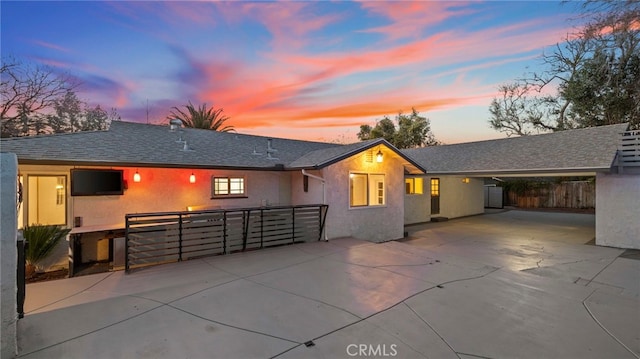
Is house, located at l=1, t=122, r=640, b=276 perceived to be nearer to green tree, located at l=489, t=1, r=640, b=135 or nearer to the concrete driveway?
the concrete driveway

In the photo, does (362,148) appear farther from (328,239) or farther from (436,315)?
(436,315)

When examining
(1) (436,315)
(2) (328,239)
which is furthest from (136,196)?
(1) (436,315)

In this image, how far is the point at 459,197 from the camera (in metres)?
16.3

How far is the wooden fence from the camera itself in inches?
722

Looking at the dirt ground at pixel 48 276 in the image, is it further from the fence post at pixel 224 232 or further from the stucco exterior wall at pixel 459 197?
the stucco exterior wall at pixel 459 197

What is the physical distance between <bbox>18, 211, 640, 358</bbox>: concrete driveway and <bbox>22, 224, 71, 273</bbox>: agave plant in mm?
1773

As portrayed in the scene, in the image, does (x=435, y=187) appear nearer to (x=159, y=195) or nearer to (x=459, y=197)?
(x=459, y=197)

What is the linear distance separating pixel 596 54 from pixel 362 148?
18525 millimetres

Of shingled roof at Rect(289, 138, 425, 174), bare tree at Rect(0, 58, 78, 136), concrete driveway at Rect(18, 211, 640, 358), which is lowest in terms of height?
concrete driveway at Rect(18, 211, 640, 358)

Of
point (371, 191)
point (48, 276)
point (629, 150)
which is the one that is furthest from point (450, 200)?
point (48, 276)

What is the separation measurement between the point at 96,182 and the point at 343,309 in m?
7.01

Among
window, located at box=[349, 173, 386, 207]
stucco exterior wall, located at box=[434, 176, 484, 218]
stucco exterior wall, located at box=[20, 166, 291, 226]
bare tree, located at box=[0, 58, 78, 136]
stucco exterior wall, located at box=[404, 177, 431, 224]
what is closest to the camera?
stucco exterior wall, located at box=[20, 166, 291, 226]

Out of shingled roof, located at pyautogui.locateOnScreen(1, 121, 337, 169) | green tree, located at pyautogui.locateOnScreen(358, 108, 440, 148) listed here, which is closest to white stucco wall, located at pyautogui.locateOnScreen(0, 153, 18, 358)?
shingled roof, located at pyautogui.locateOnScreen(1, 121, 337, 169)

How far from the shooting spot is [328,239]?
29.0ft
